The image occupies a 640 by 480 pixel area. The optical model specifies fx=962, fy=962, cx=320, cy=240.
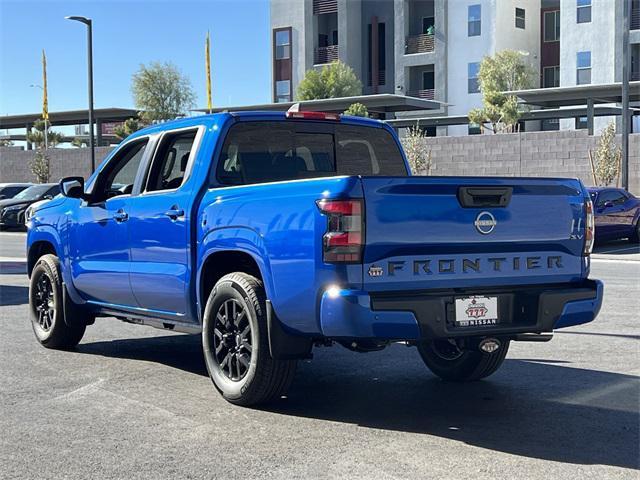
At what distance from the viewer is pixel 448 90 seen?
55906 mm

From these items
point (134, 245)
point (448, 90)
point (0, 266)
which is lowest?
point (0, 266)

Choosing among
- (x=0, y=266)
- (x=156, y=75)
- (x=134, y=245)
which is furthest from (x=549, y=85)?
(x=134, y=245)

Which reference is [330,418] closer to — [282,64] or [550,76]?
[550,76]

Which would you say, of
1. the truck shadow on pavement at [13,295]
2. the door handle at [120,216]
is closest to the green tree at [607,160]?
the truck shadow on pavement at [13,295]

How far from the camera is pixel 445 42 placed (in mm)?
55469

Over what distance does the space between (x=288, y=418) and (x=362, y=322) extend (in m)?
1.01

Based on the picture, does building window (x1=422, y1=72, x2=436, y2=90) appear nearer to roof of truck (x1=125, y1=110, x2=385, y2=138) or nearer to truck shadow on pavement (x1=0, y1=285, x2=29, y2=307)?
truck shadow on pavement (x1=0, y1=285, x2=29, y2=307)

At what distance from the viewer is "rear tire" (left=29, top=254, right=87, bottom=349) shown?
8648 mm

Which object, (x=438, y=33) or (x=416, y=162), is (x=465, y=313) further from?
(x=438, y=33)

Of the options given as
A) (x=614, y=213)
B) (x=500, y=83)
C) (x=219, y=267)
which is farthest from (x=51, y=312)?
(x=500, y=83)

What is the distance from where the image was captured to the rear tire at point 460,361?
716cm

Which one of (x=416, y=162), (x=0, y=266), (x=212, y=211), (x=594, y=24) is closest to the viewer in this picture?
(x=212, y=211)

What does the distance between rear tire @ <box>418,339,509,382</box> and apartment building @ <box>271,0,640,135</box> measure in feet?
135

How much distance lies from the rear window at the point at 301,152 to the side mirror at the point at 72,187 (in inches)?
73.1
